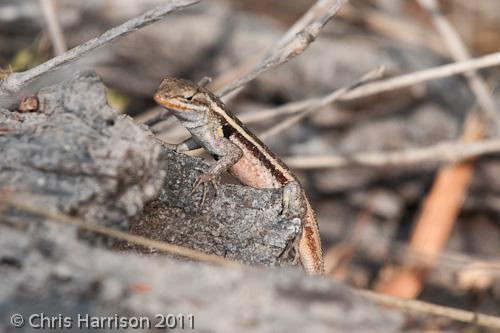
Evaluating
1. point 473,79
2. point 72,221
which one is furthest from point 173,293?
point 473,79

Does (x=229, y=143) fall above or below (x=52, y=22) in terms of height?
below

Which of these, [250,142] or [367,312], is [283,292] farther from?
[250,142]

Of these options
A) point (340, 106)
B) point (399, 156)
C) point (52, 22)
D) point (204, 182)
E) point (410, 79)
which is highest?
point (340, 106)

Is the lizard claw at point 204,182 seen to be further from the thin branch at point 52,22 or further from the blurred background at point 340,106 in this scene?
the blurred background at point 340,106

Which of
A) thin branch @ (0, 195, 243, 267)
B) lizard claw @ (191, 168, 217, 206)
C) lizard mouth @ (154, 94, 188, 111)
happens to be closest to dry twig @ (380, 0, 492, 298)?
lizard mouth @ (154, 94, 188, 111)

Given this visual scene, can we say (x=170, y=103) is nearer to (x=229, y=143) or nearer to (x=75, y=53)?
(x=229, y=143)

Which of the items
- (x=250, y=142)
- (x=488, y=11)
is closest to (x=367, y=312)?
(x=250, y=142)
